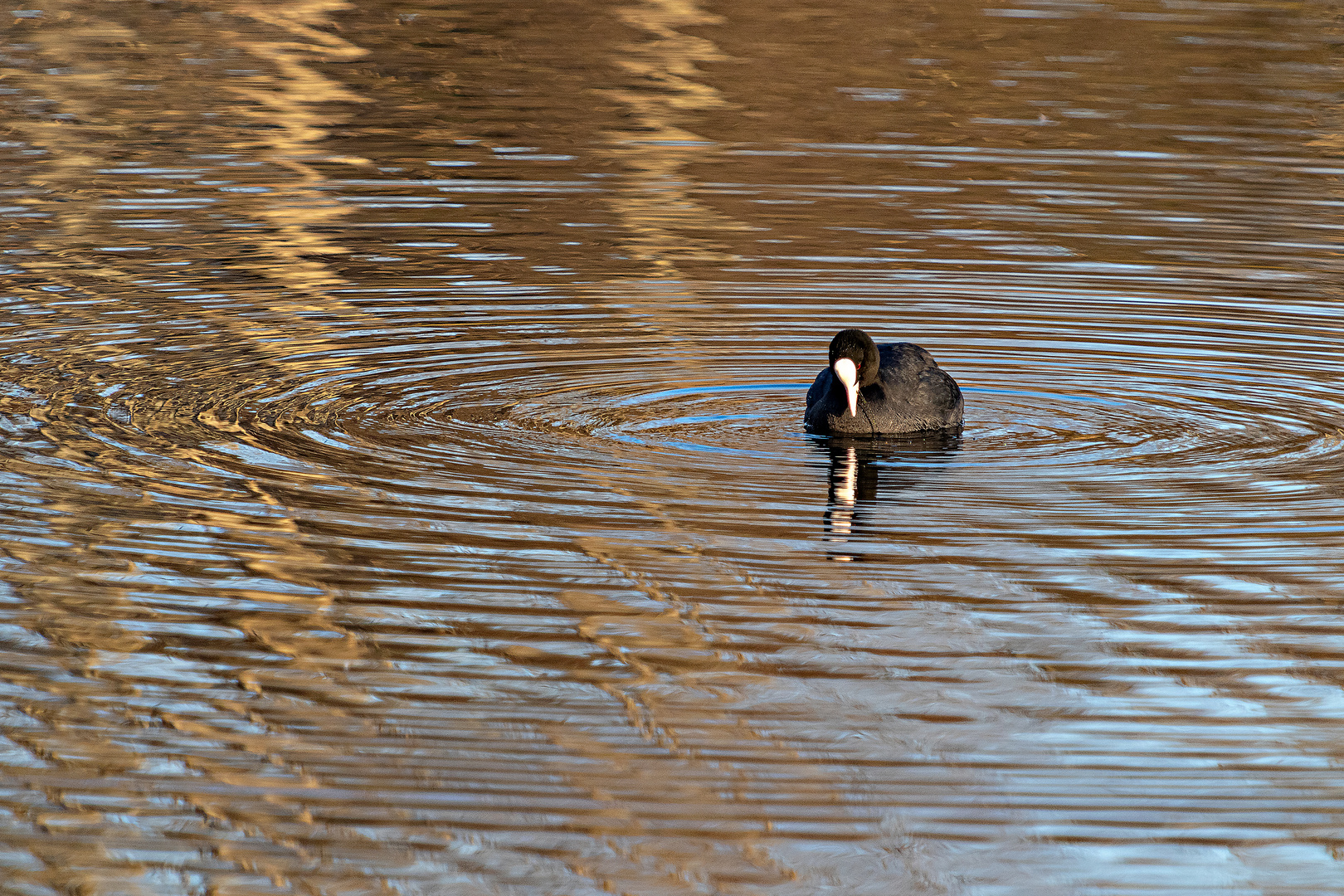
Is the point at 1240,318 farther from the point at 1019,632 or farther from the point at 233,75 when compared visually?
the point at 233,75

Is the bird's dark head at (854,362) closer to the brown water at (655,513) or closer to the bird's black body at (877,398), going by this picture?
the bird's black body at (877,398)

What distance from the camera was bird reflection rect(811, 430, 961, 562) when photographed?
32.7ft

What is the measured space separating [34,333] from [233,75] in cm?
1190

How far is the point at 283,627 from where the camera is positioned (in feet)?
27.7

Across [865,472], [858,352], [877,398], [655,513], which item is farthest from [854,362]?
[655,513]

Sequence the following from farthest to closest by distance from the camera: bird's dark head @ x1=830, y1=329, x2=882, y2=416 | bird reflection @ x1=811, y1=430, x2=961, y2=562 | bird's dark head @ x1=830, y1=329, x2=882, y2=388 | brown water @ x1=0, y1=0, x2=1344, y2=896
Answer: bird's dark head @ x1=830, y1=329, x2=882, y2=388 → bird's dark head @ x1=830, y1=329, x2=882, y2=416 → bird reflection @ x1=811, y1=430, x2=961, y2=562 → brown water @ x1=0, y1=0, x2=1344, y2=896

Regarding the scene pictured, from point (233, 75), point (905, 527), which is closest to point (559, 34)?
point (233, 75)

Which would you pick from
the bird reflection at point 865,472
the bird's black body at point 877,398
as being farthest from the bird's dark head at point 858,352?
the bird reflection at point 865,472

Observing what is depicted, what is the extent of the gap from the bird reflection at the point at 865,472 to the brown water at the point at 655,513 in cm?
5

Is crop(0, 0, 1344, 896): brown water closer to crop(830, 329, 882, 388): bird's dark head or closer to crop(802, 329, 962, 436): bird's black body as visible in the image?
crop(802, 329, 962, 436): bird's black body

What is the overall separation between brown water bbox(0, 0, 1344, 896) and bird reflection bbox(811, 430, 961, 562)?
5 cm

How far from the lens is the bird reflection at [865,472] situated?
32.7 feet

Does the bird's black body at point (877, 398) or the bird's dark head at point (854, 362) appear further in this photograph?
the bird's black body at point (877, 398)

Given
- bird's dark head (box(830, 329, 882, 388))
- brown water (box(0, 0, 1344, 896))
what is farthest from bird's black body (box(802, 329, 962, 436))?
brown water (box(0, 0, 1344, 896))
